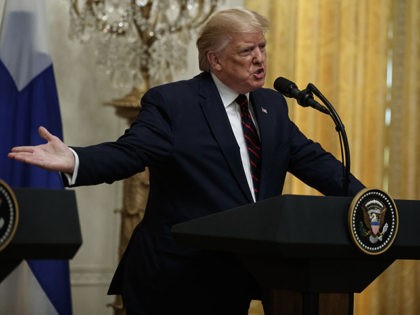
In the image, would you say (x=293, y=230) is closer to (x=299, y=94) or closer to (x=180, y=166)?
(x=299, y=94)

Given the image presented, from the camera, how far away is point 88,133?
201 inches

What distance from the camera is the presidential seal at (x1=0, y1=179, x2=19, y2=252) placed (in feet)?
6.79

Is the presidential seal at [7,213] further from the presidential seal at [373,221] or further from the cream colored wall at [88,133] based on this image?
the cream colored wall at [88,133]

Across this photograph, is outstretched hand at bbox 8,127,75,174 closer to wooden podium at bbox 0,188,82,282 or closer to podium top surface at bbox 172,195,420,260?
wooden podium at bbox 0,188,82,282

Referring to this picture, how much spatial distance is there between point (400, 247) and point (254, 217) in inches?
18.1

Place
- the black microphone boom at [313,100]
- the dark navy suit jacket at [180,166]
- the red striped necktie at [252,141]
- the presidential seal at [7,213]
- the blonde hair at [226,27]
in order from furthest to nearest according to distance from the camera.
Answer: the blonde hair at [226,27] → the red striped necktie at [252,141] → the dark navy suit jacket at [180,166] → the black microphone boom at [313,100] → the presidential seal at [7,213]

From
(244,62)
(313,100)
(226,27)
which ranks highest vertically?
(226,27)

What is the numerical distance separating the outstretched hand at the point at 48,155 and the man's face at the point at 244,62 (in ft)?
2.73

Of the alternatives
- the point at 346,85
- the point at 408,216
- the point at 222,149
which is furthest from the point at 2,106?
the point at 408,216

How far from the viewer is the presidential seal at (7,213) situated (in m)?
2.07

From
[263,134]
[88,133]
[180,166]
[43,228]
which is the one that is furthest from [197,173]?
[88,133]

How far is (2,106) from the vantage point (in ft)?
14.6

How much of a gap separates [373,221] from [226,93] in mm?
933

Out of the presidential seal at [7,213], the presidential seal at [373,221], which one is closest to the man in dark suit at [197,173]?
the presidential seal at [373,221]
